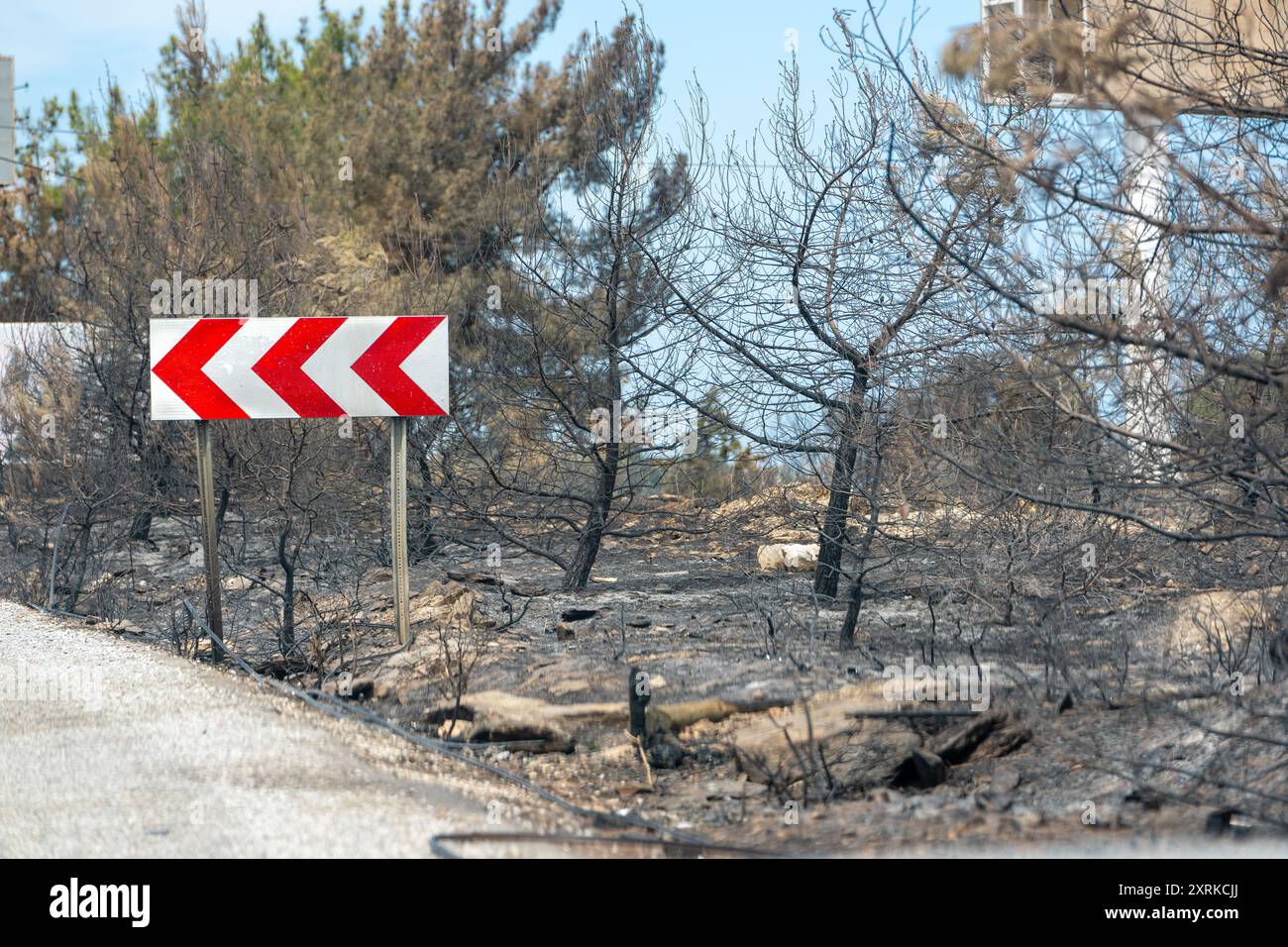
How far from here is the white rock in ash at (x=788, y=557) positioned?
1248 cm

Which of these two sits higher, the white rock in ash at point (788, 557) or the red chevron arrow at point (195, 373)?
the red chevron arrow at point (195, 373)

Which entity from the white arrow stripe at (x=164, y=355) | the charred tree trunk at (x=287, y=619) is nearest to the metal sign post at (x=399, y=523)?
the white arrow stripe at (x=164, y=355)

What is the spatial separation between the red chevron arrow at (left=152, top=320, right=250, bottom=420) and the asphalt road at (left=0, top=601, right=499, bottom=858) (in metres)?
1.39

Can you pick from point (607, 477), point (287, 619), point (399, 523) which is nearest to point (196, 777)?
point (399, 523)

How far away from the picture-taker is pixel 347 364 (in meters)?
6.82

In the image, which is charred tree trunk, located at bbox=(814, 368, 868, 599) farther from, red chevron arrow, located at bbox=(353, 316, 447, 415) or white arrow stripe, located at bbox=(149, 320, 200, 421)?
white arrow stripe, located at bbox=(149, 320, 200, 421)

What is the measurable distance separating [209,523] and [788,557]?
681 cm

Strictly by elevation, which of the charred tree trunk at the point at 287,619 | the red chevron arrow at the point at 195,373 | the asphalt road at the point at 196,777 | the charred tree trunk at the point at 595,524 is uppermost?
the red chevron arrow at the point at 195,373

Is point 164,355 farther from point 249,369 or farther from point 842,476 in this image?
point 842,476

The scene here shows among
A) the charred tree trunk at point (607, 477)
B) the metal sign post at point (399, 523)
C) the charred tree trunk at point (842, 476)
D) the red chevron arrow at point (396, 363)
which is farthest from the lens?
the charred tree trunk at point (607, 477)

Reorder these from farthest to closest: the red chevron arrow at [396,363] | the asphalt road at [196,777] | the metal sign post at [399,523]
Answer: the metal sign post at [399,523], the red chevron arrow at [396,363], the asphalt road at [196,777]

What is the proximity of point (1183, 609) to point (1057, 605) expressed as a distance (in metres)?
0.94

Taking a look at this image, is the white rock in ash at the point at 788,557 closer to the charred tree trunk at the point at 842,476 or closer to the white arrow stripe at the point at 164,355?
the charred tree trunk at the point at 842,476

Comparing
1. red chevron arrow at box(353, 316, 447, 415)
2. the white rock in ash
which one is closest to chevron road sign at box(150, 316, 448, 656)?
red chevron arrow at box(353, 316, 447, 415)
